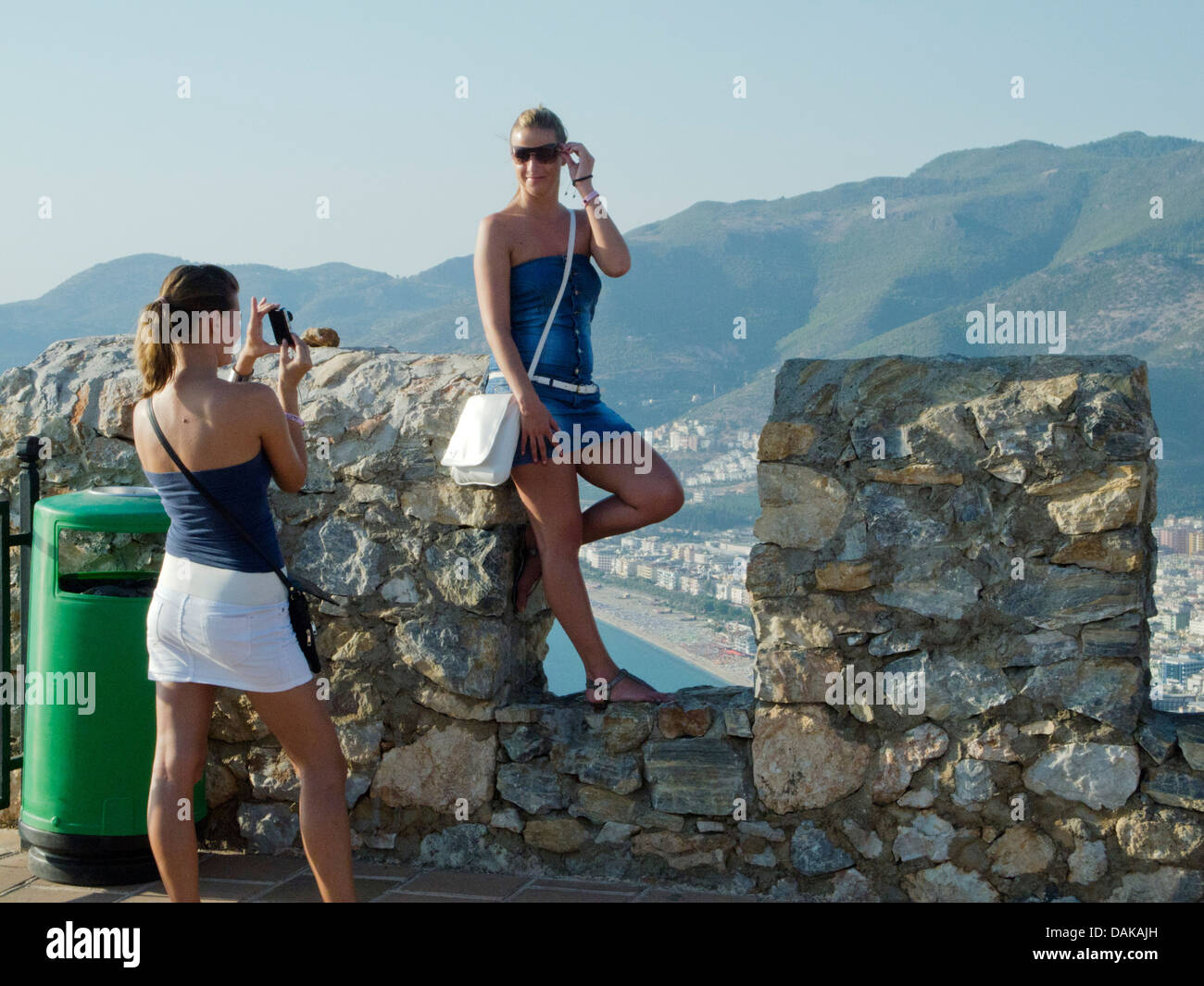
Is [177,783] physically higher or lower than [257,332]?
lower

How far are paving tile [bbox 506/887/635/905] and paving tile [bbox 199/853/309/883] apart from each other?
2.52 ft

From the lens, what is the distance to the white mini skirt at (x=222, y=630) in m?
2.69

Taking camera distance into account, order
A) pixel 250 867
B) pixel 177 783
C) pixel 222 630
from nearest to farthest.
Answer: pixel 222 630 → pixel 177 783 → pixel 250 867

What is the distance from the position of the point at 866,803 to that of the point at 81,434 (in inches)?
117

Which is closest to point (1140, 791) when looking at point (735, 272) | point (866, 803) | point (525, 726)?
point (866, 803)

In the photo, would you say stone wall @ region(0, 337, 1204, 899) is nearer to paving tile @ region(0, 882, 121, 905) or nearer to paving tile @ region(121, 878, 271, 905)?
paving tile @ region(121, 878, 271, 905)

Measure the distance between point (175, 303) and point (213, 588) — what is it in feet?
2.20

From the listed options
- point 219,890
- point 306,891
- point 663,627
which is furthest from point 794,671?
point 663,627

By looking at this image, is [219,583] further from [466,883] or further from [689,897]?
[689,897]

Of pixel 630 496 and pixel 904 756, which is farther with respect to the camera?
pixel 630 496

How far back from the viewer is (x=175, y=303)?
2.74 metres

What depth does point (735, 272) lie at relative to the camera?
34.6 m

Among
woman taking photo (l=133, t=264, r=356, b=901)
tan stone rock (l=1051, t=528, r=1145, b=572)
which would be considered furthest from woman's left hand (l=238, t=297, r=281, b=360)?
tan stone rock (l=1051, t=528, r=1145, b=572)

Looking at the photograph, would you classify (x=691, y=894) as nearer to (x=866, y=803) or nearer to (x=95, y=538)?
(x=866, y=803)
